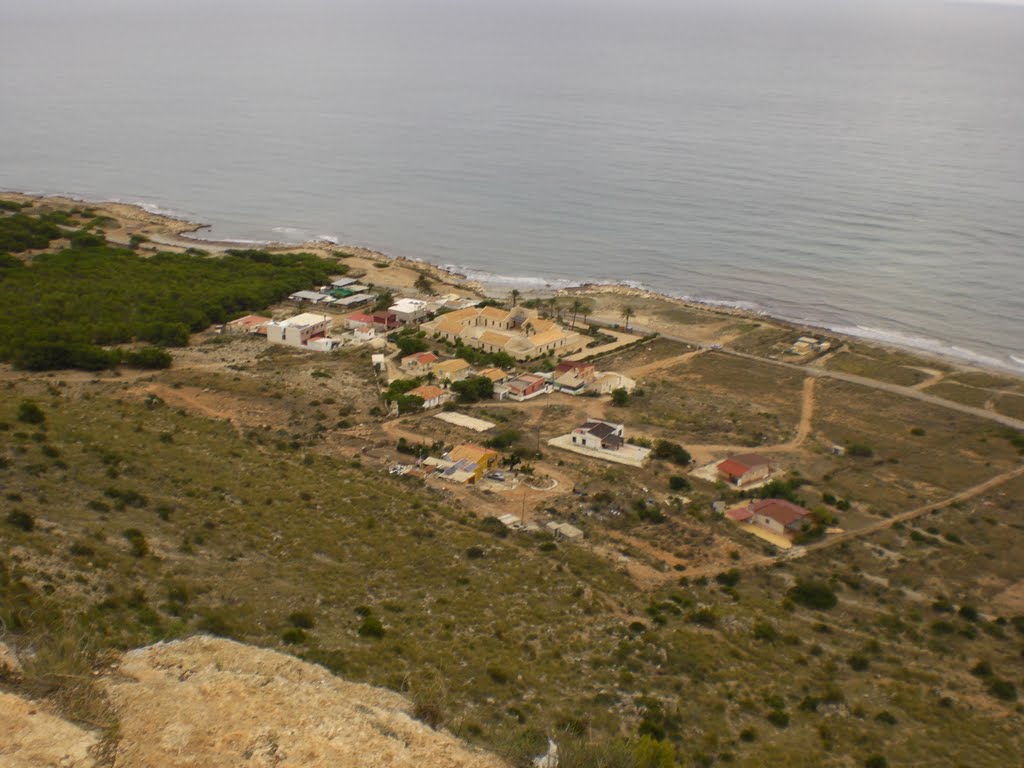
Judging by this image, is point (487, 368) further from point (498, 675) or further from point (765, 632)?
point (498, 675)

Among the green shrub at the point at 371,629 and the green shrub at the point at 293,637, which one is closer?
the green shrub at the point at 293,637

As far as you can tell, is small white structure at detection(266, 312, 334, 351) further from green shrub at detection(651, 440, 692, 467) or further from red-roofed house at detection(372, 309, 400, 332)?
green shrub at detection(651, 440, 692, 467)

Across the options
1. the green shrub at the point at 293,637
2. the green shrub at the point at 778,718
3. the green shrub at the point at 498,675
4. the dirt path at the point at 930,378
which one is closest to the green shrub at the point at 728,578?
the green shrub at the point at 778,718

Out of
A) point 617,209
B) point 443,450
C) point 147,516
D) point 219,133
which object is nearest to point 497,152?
point 617,209

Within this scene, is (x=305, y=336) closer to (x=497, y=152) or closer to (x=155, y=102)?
(x=497, y=152)

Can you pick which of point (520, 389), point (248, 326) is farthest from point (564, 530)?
point (248, 326)

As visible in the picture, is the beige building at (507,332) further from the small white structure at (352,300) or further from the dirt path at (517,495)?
the dirt path at (517,495)
